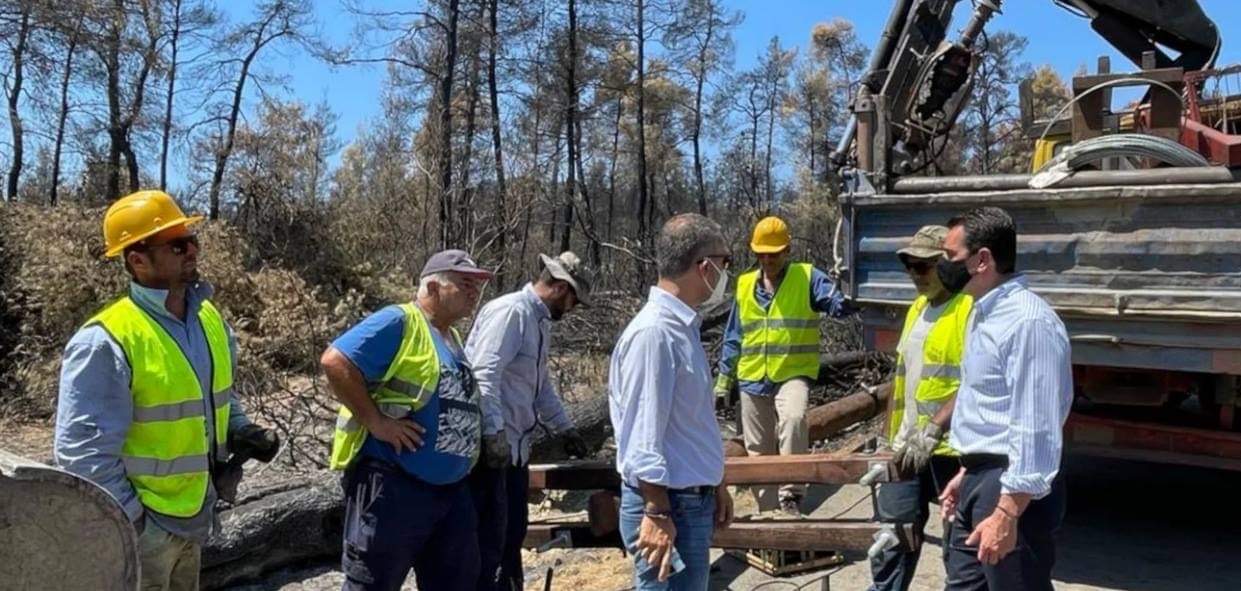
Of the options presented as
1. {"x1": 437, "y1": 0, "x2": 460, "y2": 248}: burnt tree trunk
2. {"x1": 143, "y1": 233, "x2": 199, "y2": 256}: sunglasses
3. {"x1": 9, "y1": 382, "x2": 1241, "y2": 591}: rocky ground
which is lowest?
{"x1": 9, "y1": 382, "x2": 1241, "y2": 591}: rocky ground

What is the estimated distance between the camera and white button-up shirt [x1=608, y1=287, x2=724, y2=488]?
2869 mm

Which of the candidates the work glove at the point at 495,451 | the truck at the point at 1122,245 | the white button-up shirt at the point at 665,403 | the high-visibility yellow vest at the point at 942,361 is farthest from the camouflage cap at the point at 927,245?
the work glove at the point at 495,451

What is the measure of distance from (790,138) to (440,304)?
34709 mm

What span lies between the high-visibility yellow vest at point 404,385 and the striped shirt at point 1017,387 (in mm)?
1680

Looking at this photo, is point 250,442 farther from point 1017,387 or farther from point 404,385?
point 1017,387

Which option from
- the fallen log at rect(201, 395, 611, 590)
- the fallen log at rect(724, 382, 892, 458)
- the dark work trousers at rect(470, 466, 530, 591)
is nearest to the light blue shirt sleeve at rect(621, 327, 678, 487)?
the dark work trousers at rect(470, 466, 530, 591)

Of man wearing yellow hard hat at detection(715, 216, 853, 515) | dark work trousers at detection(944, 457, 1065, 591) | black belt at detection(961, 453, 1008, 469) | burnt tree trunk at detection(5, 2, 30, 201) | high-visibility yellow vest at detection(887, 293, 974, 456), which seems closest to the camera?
dark work trousers at detection(944, 457, 1065, 591)

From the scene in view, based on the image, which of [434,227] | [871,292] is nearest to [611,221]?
[434,227]

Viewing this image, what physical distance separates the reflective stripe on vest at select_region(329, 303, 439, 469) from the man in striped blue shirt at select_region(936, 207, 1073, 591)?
1682 millimetres

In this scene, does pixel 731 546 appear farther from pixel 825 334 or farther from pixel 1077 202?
pixel 825 334

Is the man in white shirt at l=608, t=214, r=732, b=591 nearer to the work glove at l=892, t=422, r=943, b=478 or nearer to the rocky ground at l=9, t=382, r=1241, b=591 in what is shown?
the work glove at l=892, t=422, r=943, b=478

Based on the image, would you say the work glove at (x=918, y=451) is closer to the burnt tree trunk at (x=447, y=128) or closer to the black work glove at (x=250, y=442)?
the black work glove at (x=250, y=442)

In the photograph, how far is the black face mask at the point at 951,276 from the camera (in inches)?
151

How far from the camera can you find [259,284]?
11.4 m
